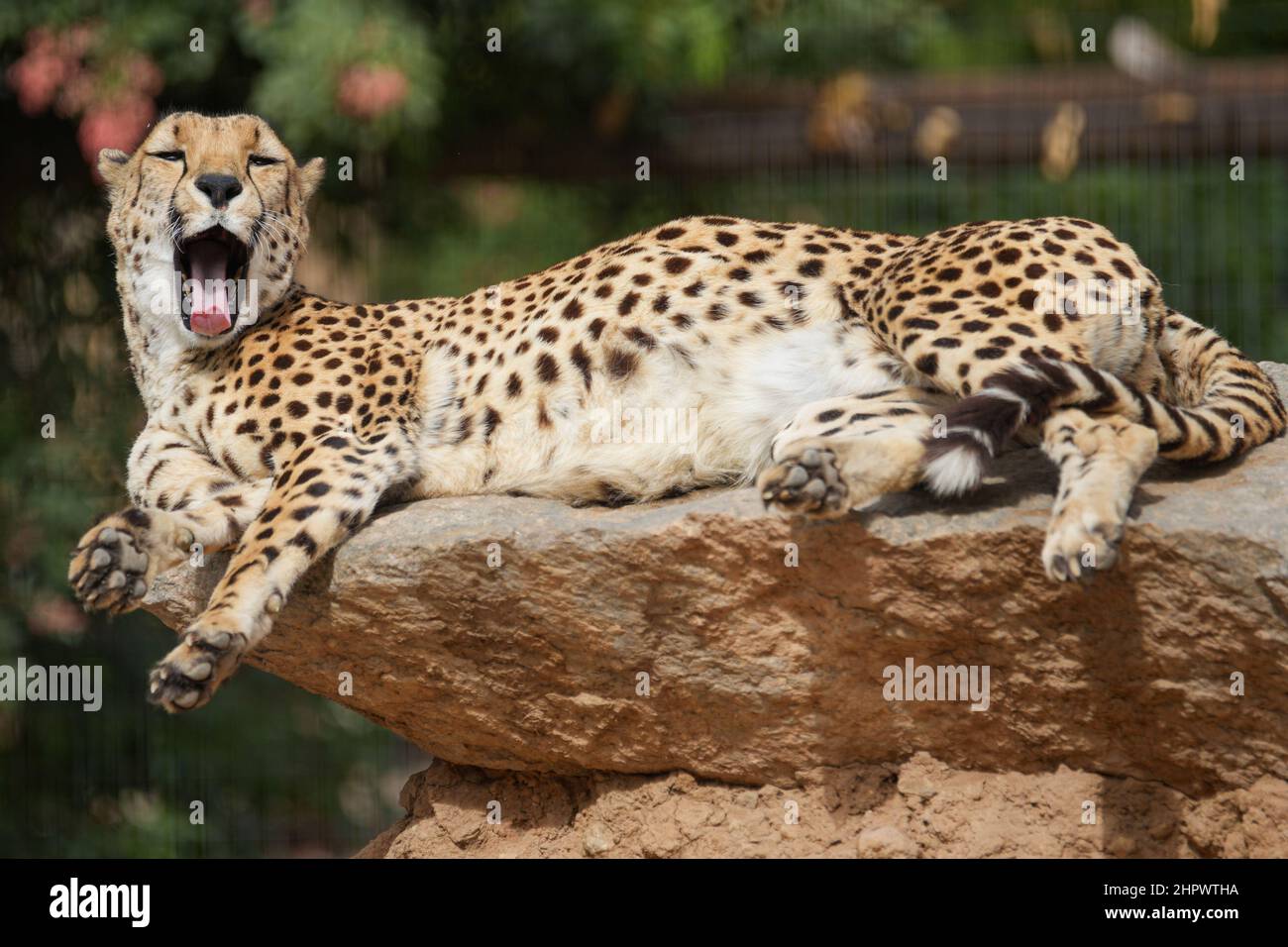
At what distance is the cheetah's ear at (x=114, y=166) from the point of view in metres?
4.56

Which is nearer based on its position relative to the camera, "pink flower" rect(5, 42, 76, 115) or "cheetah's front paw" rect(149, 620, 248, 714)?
"cheetah's front paw" rect(149, 620, 248, 714)

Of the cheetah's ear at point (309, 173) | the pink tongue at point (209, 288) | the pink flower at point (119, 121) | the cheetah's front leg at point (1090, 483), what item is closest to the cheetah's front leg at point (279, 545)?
the pink tongue at point (209, 288)

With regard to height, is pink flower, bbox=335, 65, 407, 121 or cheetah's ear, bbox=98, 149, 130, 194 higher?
pink flower, bbox=335, 65, 407, 121

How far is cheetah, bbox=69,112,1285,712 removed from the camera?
140 inches

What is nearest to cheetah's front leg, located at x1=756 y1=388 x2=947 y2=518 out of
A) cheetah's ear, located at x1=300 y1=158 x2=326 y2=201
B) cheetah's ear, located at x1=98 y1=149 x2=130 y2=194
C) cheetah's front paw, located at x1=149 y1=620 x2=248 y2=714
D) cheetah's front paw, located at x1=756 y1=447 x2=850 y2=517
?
cheetah's front paw, located at x1=756 y1=447 x2=850 y2=517

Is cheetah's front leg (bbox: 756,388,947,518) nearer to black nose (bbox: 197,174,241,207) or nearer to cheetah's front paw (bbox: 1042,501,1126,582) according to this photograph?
cheetah's front paw (bbox: 1042,501,1126,582)

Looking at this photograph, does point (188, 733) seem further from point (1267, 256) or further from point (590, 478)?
point (1267, 256)

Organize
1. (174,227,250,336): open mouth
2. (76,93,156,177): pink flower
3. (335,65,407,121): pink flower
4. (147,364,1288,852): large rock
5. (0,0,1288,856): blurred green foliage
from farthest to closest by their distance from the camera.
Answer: (0,0,1288,856): blurred green foliage
(76,93,156,177): pink flower
(335,65,407,121): pink flower
(174,227,250,336): open mouth
(147,364,1288,852): large rock

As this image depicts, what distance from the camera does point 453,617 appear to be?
3.79 m

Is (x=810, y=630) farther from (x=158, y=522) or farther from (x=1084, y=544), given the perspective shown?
(x=158, y=522)

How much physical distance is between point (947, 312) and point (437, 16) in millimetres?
3456

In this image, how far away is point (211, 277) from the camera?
174 inches

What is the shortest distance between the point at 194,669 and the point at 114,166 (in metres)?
1.67

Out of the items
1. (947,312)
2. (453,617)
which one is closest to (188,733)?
(453,617)
